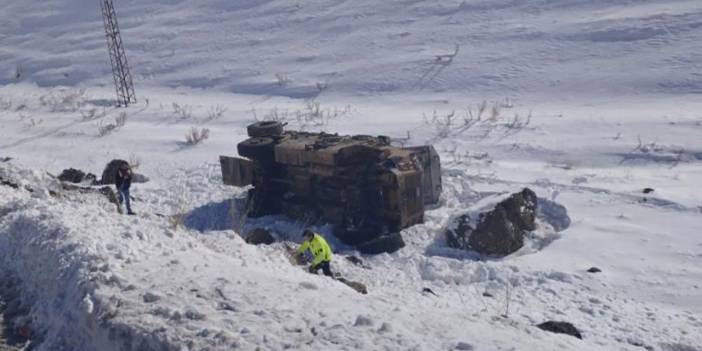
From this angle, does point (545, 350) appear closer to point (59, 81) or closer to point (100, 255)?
point (100, 255)

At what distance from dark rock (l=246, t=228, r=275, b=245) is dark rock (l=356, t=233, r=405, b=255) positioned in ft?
4.49

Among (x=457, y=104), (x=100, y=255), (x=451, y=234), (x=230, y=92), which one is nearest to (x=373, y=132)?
(x=457, y=104)

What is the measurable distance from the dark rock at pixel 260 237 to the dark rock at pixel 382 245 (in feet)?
4.49

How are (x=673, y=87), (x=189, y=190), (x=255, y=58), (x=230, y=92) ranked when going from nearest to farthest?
(x=189, y=190), (x=673, y=87), (x=230, y=92), (x=255, y=58)

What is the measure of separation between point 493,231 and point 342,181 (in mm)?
2568

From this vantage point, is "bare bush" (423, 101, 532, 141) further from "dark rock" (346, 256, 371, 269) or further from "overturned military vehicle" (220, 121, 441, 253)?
"dark rock" (346, 256, 371, 269)

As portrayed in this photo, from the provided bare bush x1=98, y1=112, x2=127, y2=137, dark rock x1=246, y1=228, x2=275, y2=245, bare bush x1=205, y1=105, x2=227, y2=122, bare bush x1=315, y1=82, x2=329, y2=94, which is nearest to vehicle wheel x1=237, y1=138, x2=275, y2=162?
dark rock x1=246, y1=228, x2=275, y2=245

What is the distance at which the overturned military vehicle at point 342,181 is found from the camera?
454 inches

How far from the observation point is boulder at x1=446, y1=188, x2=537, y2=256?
1105 centimetres

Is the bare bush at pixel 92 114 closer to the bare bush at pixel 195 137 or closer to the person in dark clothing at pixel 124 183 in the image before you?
the bare bush at pixel 195 137

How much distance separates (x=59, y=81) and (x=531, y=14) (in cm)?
2234

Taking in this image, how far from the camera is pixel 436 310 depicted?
591 centimetres

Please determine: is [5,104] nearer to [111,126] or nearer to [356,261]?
[111,126]

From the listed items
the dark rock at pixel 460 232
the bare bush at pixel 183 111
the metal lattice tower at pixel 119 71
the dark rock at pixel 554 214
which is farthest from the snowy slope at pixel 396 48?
the dark rock at pixel 460 232
